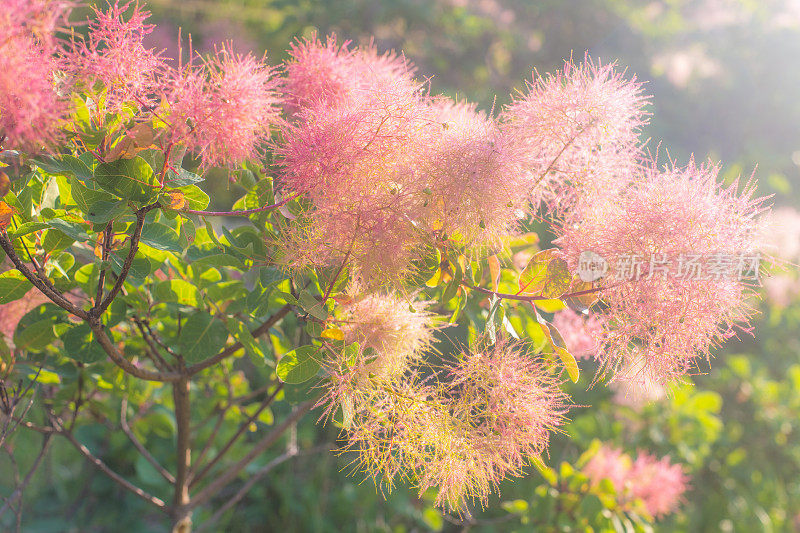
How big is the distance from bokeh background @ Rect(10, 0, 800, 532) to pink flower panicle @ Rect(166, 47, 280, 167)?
1114 mm

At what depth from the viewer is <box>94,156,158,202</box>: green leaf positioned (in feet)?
1.87

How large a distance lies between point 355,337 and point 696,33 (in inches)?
160

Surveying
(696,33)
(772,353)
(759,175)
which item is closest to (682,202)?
(772,353)

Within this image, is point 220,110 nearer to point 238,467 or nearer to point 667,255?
point 667,255

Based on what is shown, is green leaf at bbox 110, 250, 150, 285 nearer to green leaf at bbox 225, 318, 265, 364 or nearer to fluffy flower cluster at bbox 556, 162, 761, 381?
green leaf at bbox 225, 318, 265, 364

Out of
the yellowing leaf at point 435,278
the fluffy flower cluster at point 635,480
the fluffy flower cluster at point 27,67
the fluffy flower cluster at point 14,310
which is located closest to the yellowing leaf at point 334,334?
the yellowing leaf at point 435,278

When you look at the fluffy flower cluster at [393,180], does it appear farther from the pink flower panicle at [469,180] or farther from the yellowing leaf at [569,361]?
the yellowing leaf at [569,361]

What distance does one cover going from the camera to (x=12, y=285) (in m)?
0.69

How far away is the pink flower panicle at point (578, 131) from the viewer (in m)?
0.68

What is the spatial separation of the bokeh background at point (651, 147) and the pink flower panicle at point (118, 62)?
3.73 feet

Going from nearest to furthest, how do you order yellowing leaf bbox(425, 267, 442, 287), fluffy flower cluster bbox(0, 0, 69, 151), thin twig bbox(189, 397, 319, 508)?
fluffy flower cluster bbox(0, 0, 69, 151)
yellowing leaf bbox(425, 267, 442, 287)
thin twig bbox(189, 397, 319, 508)

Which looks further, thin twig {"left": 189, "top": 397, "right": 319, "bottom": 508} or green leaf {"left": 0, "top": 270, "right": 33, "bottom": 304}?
thin twig {"left": 189, "top": 397, "right": 319, "bottom": 508}

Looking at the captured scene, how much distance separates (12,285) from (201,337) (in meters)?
0.22

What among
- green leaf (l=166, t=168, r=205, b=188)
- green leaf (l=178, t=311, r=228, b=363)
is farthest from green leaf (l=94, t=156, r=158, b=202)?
green leaf (l=178, t=311, r=228, b=363)
